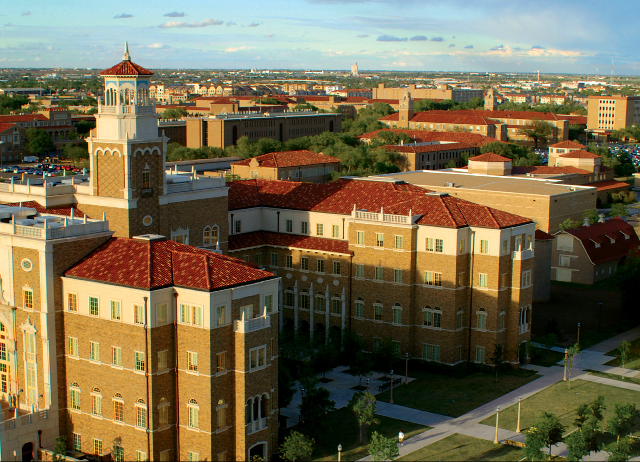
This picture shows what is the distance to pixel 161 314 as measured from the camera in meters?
47.9

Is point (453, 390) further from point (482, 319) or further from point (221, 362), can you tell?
point (221, 362)

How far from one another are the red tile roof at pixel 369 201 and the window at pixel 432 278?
368 centimetres

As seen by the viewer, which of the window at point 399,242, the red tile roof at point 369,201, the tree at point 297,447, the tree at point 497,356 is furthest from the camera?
the window at point 399,242

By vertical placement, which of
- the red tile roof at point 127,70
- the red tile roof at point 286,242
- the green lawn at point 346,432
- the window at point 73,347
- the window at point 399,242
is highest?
the red tile roof at point 127,70

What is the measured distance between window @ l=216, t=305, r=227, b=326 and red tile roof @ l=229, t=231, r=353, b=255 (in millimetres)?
23695

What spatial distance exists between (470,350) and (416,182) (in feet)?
149

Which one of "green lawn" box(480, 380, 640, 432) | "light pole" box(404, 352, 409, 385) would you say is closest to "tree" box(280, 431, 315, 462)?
"green lawn" box(480, 380, 640, 432)

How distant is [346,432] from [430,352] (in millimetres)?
14713

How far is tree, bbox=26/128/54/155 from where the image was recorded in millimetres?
192875

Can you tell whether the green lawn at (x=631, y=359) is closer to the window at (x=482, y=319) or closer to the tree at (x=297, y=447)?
the window at (x=482, y=319)

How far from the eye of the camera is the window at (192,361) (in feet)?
156

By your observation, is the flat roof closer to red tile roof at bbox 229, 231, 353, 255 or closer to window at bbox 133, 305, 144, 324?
red tile roof at bbox 229, 231, 353, 255

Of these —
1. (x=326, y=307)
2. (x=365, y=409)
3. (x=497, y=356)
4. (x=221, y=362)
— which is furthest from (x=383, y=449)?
(x=326, y=307)

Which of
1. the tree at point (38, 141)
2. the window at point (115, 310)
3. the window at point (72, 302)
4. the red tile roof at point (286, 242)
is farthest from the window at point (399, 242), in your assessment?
the tree at point (38, 141)
